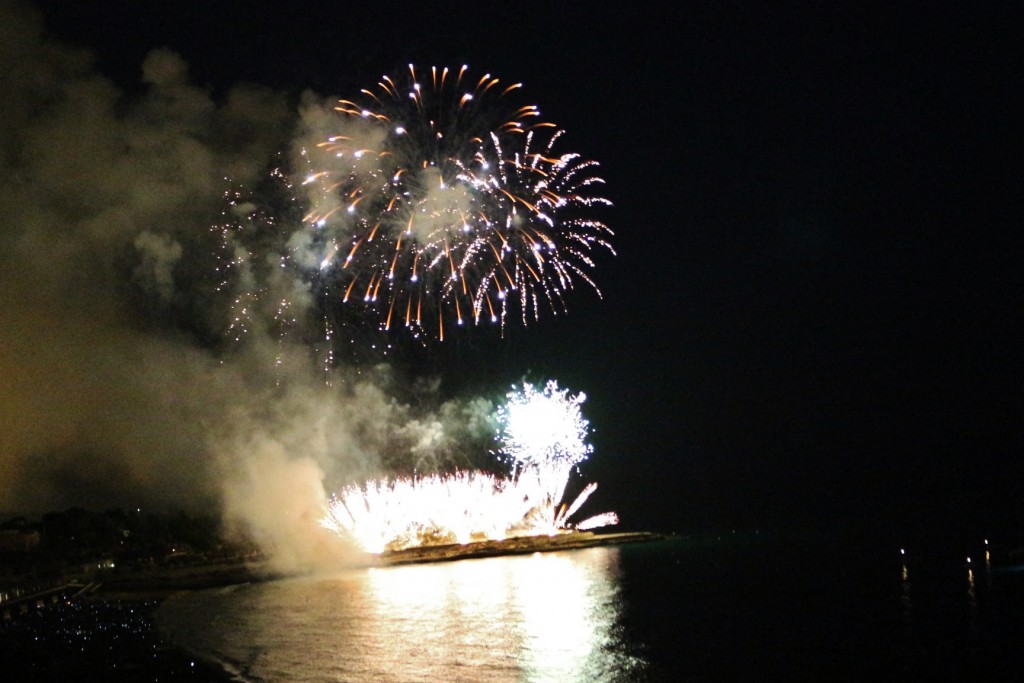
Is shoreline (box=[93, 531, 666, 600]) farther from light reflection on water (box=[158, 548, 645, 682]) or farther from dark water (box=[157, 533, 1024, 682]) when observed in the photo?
light reflection on water (box=[158, 548, 645, 682])

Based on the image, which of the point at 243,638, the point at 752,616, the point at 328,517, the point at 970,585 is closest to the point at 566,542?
the point at 328,517

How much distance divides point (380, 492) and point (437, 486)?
11.4 ft

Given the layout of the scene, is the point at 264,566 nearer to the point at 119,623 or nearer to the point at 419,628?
the point at 119,623

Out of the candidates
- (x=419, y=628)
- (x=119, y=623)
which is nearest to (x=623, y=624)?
(x=419, y=628)

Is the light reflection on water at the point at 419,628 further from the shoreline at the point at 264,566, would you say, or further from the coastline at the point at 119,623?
the shoreline at the point at 264,566

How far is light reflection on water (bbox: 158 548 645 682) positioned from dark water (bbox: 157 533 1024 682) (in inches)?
2.6

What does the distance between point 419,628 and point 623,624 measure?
5356 mm

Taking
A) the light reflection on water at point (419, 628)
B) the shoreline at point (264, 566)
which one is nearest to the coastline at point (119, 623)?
the shoreline at point (264, 566)

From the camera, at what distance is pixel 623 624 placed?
2314 cm

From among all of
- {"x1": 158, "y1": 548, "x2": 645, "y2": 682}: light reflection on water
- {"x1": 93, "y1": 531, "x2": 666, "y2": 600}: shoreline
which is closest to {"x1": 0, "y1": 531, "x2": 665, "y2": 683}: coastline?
{"x1": 93, "y1": 531, "x2": 666, "y2": 600}: shoreline

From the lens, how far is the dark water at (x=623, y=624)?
677 inches

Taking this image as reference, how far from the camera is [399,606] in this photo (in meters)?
28.8

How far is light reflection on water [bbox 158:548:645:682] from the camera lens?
681 inches

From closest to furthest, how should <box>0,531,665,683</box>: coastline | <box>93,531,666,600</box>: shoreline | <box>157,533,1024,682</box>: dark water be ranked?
<box>157,533,1024,682</box>: dark water → <box>0,531,665,683</box>: coastline → <box>93,531,666,600</box>: shoreline
